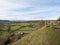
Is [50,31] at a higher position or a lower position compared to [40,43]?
higher

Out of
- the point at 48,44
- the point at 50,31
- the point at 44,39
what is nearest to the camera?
the point at 48,44

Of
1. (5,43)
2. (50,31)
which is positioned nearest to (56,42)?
(50,31)

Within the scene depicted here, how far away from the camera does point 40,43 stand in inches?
691

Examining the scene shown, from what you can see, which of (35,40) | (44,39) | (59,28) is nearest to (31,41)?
(35,40)

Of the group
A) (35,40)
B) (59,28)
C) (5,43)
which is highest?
(59,28)

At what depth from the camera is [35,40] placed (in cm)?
1838

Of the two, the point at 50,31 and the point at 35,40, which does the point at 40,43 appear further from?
the point at 50,31

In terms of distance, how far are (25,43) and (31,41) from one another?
81 cm

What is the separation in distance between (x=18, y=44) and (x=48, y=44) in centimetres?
407

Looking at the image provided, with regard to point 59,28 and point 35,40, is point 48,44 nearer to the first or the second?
point 35,40

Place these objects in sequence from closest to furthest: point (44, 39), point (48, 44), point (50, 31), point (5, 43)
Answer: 1. point (48, 44)
2. point (44, 39)
3. point (50, 31)
4. point (5, 43)

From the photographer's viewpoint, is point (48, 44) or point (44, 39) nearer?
point (48, 44)

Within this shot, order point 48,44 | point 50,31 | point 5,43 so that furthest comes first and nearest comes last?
point 5,43, point 50,31, point 48,44

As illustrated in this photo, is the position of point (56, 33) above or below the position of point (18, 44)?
above
